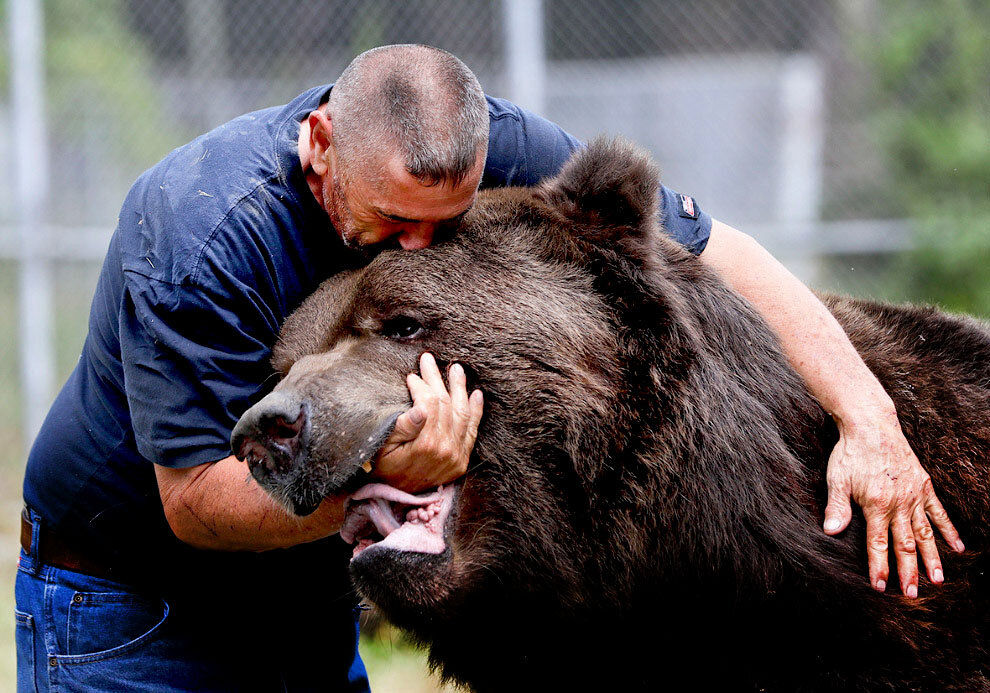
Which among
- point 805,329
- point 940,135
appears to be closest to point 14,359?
point 805,329

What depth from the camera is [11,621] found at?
6906mm

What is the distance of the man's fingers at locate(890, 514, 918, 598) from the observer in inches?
111

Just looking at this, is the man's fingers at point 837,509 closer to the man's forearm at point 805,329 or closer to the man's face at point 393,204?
the man's forearm at point 805,329

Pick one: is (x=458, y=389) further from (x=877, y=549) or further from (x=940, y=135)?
(x=940, y=135)

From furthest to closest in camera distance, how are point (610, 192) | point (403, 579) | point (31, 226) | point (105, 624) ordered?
1. point (31, 226)
2. point (105, 624)
3. point (610, 192)
4. point (403, 579)

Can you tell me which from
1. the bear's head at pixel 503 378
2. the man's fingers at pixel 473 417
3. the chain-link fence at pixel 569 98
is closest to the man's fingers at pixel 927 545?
the bear's head at pixel 503 378

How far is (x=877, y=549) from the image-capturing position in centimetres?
285

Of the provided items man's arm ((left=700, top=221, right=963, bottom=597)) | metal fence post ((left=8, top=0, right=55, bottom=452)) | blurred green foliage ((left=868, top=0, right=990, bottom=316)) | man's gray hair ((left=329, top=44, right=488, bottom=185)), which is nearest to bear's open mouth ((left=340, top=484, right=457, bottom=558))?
man's gray hair ((left=329, top=44, right=488, bottom=185))

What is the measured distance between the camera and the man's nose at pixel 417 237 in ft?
9.96

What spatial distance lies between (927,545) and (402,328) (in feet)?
5.28

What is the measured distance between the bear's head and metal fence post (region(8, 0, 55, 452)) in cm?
586

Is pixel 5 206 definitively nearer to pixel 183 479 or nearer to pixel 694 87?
pixel 694 87

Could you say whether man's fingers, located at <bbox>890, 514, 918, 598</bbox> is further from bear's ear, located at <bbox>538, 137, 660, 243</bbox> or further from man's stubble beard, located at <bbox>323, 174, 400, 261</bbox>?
man's stubble beard, located at <bbox>323, 174, 400, 261</bbox>

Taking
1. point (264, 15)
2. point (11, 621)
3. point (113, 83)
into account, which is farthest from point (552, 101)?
point (11, 621)
